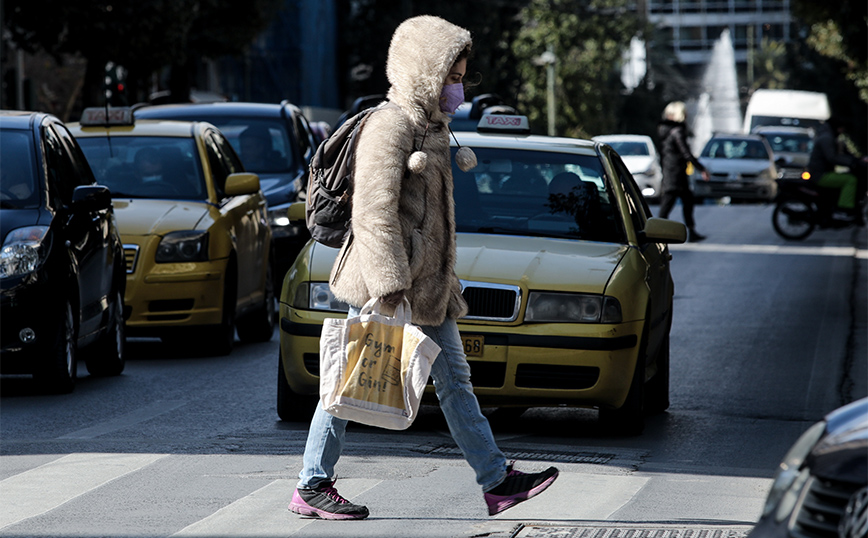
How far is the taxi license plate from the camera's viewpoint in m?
7.24

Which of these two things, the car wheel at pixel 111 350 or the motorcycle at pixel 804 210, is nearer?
the car wheel at pixel 111 350

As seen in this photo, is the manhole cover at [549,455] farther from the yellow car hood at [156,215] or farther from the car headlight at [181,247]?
the yellow car hood at [156,215]

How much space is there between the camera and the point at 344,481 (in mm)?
6258

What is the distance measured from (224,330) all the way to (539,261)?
401cm

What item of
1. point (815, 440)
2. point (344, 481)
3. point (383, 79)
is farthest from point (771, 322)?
point (383, 79)

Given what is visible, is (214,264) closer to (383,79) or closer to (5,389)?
(5,389)

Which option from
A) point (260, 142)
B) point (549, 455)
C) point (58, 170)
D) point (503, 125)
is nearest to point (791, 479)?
point (549, 455)

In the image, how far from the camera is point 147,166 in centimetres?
1154

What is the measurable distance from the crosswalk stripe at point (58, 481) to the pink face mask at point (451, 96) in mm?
2089

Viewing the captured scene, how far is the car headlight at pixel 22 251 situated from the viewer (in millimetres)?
8539

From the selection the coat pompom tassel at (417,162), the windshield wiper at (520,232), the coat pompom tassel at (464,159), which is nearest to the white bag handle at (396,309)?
the coat pompom tassel at (417,162)

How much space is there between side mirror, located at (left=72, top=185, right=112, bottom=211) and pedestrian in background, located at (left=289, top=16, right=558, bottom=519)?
12.8ft

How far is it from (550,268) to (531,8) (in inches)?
1978

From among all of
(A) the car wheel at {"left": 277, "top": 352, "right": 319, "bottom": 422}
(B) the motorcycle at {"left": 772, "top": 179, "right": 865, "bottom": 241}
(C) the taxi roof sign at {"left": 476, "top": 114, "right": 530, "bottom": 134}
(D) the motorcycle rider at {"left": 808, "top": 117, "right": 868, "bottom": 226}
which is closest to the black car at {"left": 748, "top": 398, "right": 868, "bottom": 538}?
(A) the car wheel at {"left": 277, "top": 352, "right": 319, "bottom": 422}
